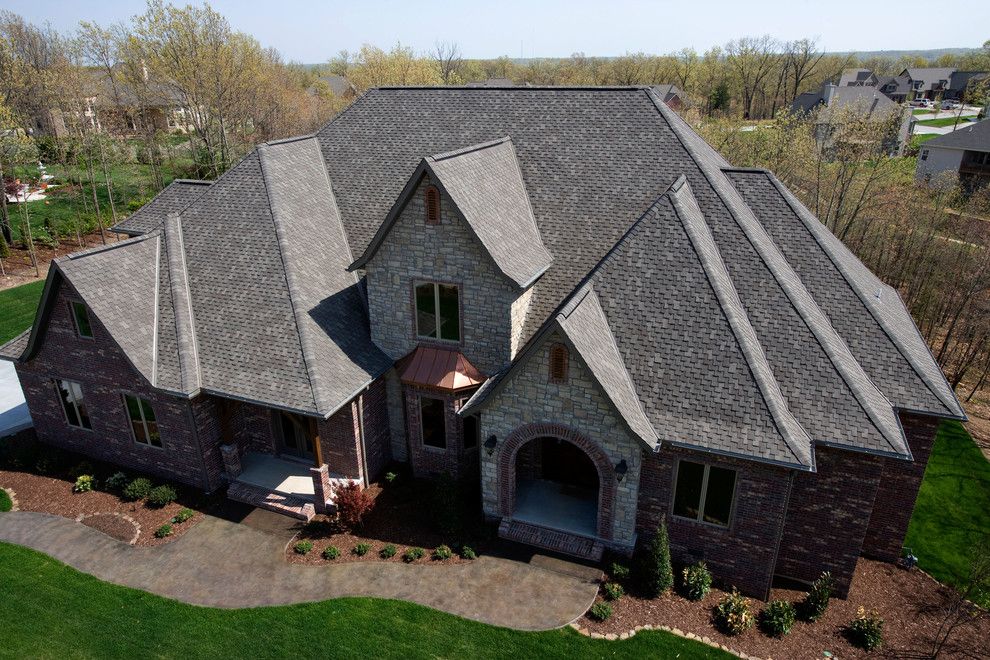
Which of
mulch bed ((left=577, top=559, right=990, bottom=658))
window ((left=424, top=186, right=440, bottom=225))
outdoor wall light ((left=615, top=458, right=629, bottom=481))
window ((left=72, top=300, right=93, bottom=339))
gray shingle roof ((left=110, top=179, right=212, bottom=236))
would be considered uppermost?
window ((left=424, top=186, right=440, bottom=225))

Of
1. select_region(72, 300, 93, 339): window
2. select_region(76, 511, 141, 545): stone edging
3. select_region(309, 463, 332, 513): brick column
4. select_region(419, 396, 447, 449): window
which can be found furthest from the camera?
select_region(419, 396, 447, 449): window

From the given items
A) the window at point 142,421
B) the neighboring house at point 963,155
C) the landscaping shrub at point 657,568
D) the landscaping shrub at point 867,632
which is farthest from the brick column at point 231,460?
the neighboring house at point 963,155

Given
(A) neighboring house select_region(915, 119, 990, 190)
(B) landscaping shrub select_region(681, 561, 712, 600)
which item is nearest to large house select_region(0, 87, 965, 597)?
(B) landscaping shrub select_region(681, 561, 712, 600)

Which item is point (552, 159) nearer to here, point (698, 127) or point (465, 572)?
point (465, 572)

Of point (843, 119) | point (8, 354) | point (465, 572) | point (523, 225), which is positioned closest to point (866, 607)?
point (465, 572)

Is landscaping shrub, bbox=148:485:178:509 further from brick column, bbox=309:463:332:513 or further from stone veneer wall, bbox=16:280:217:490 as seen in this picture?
brick column, bbox=309:463:332:513

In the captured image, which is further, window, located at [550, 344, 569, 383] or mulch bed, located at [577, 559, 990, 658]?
window, located at [550, 344, 569, 383]

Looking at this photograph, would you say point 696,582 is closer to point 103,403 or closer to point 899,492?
point 899,492
